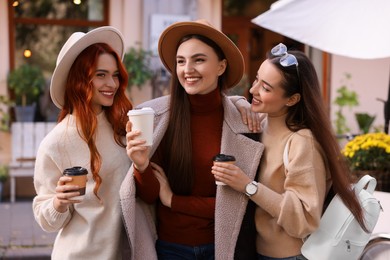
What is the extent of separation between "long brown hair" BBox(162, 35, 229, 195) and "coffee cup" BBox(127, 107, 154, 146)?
0.26 metres

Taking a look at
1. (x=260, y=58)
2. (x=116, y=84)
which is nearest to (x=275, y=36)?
(x=260, y=58)

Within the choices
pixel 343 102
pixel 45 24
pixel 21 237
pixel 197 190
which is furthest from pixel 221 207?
pixel 45 24

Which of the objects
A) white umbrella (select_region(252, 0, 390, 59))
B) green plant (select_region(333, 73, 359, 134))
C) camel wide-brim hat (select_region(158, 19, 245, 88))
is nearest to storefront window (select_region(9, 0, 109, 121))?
green plant (select_region(333, 73, 359, 134))

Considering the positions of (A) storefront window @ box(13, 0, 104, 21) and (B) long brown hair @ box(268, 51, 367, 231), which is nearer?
(B) long brown hair @ box(268, 51, 367, 231)

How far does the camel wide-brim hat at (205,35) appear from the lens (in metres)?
2.80

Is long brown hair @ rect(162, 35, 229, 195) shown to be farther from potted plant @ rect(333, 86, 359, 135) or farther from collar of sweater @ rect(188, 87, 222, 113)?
potted plant @ rect(333, 86, 359, 135)

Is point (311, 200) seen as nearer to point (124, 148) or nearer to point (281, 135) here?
point (281, 135)

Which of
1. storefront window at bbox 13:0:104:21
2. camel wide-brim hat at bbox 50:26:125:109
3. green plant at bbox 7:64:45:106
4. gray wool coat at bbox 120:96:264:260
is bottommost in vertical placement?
green plant at bbox 7:64:45:106

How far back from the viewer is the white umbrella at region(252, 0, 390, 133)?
479 cm

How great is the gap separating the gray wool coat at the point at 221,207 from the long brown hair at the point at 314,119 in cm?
22

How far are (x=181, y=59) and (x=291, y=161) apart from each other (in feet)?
2.18

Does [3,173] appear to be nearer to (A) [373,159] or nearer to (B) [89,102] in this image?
(A) [373,159]

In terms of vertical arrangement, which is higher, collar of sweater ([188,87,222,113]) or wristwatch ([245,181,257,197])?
collar of sweater ([188,87,222,113])

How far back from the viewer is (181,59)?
9.24ft
